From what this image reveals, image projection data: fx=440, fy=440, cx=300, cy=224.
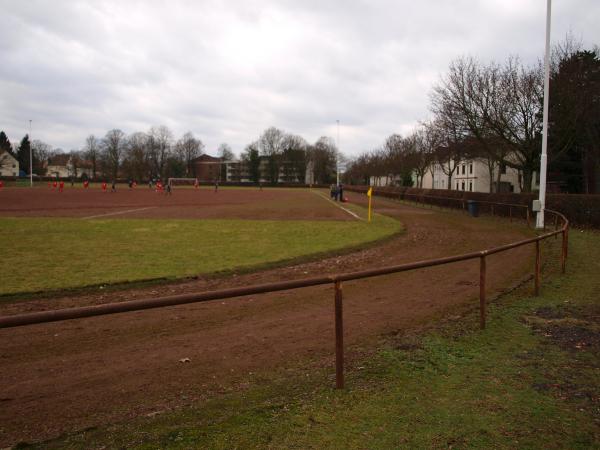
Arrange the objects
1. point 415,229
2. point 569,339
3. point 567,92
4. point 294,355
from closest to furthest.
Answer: point 294,355, point 569,339, point 415,229, point 567,92

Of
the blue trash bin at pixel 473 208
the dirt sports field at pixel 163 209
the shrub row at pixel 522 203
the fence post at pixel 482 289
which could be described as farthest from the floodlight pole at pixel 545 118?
the fence post at pixel 482 289

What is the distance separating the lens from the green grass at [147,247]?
9367 mm

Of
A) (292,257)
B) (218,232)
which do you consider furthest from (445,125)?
(292,257)

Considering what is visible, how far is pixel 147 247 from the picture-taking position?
13.2m

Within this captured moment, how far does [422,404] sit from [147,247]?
1110 cm

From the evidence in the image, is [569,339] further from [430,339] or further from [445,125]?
[445,125]

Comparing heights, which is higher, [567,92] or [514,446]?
[567,92]

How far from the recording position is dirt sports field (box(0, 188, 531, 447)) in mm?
3814

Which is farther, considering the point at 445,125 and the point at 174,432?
the point at 445,125

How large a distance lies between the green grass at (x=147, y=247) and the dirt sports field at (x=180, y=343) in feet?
4.09

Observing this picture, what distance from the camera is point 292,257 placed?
460 inches

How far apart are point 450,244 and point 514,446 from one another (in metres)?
12.6

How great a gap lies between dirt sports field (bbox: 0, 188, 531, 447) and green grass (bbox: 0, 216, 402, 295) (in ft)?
4.09

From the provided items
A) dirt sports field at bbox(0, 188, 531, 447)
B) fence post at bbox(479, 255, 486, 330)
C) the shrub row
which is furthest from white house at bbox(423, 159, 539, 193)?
fence post at bbox(479, 255, 486, 330)
